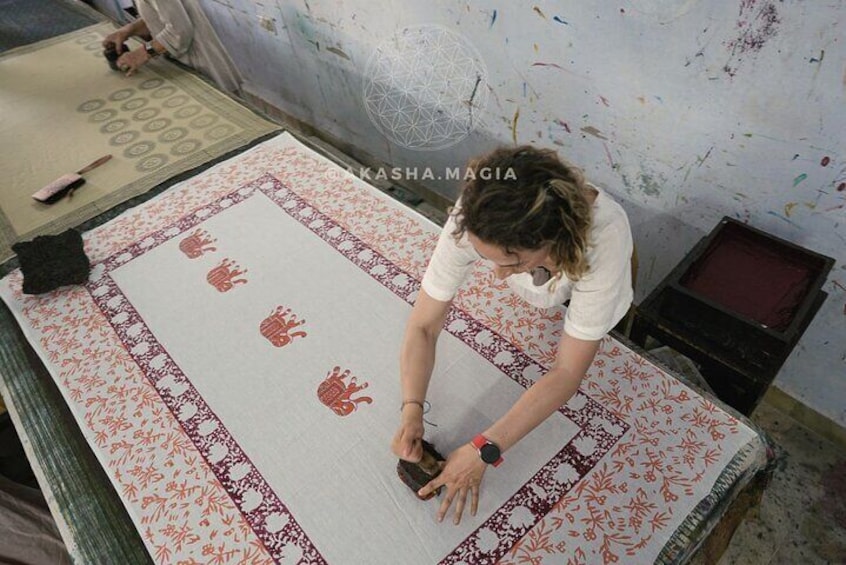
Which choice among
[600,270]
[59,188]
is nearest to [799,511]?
[600,270]

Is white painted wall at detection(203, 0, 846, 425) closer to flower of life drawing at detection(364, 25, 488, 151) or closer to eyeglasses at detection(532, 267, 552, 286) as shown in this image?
flower of life drawing at detection(364, 25, 488, 151)

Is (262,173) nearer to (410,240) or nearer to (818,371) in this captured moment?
(410,240)

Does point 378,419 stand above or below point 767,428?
above

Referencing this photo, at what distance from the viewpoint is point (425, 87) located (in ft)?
7.64

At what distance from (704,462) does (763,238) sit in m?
0.73

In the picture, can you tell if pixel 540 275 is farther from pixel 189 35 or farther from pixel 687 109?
pixel 189 35

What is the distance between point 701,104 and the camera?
1.47 meters

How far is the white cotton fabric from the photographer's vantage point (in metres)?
2.61

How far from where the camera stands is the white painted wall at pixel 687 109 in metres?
1.28

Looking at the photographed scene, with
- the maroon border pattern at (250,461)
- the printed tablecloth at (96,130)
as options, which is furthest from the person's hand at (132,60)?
the maroon border pattern at (250,461)

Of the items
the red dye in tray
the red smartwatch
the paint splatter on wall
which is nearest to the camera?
the red smartwatch

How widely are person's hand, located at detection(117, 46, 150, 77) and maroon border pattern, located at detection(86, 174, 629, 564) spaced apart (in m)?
1.37

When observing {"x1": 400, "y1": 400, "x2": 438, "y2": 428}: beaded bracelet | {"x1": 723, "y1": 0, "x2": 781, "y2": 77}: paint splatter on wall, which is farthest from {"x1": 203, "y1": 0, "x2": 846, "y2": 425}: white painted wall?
{"x1": 400, "y1": 400, "x2": 438, "y2": 428}: beaded bracelet

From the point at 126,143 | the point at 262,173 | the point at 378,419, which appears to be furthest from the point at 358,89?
the point at 378,419
